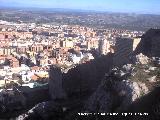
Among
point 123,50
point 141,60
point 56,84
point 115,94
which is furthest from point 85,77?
point 115,94

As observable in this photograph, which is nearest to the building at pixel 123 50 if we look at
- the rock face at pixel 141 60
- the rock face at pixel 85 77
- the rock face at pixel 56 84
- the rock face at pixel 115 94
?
the rock face at pixel 85 77

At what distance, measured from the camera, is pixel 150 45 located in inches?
950

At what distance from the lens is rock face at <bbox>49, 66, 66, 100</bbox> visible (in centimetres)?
2477

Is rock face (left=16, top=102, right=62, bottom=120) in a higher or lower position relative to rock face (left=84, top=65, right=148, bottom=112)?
lower

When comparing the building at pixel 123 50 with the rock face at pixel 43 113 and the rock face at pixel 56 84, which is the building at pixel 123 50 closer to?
the rock face at pixel 56 84

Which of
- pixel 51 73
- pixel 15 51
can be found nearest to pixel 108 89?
pixel 51 73

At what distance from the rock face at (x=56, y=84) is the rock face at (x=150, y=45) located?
4.80 m

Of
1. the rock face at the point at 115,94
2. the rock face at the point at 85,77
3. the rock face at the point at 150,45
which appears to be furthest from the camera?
the rock face at the point at 85,77

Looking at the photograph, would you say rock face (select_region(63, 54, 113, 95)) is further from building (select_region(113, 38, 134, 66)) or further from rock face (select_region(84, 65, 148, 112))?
rock face (select_region(84, 65, 148, 112))

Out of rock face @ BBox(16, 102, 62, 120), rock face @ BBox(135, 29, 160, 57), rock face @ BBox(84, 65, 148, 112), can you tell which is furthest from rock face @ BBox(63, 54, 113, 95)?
rock face @ BBox(84, 65, 148, 112)

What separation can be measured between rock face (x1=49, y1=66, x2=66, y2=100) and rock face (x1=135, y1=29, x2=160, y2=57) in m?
4.80

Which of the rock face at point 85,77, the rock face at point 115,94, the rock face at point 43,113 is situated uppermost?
the rock face at point 115,94

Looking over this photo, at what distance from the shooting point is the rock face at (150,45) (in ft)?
76.9

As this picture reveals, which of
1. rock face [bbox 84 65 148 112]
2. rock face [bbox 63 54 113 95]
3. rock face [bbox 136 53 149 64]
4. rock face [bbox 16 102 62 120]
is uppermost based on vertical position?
rock face [bbox 136 53 149 64]
